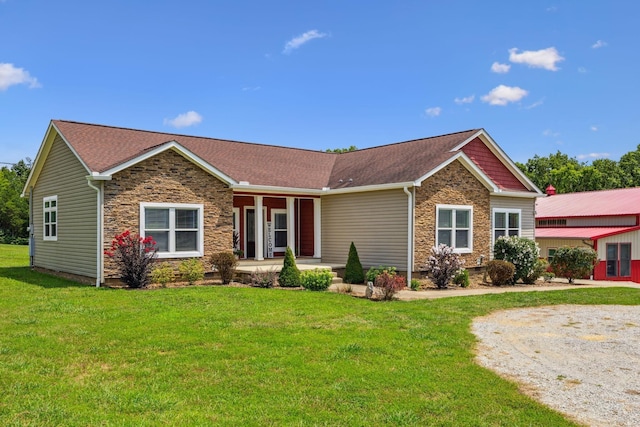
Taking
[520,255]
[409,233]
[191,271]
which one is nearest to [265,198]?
[191,271]

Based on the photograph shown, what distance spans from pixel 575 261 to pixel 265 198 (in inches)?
485

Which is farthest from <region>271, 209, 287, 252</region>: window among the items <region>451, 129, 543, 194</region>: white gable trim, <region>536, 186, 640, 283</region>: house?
<region>536, 186, 640, 283</region>: house

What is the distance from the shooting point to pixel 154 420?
498 centimetres

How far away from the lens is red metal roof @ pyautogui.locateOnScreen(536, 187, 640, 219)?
28.5 meters

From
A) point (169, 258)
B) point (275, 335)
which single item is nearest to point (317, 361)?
point (275, 335)

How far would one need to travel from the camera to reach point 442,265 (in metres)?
17.0

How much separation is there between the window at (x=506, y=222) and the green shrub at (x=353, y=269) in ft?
20.8

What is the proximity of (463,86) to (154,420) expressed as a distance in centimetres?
2193

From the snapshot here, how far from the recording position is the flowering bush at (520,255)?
19.0 metres

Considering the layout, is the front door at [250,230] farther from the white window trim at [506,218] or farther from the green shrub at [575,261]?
the green shrub at [575,261]

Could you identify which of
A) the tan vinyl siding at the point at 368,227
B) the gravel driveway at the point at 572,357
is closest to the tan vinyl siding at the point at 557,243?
the tan vinyl siding at the point at 368,227

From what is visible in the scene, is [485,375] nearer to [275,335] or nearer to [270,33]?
[275,335]

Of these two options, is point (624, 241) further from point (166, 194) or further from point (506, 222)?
point (166, 194)

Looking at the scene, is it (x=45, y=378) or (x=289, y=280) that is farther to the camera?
(x=289, y=280)
